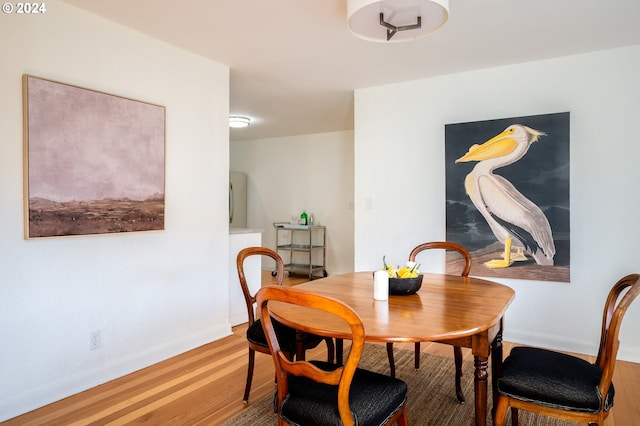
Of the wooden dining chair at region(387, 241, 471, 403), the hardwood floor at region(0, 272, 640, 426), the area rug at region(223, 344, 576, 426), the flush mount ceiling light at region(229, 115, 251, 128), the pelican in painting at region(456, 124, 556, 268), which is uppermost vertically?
the flush mount ceiling light at region(229, 115, 251, 128)

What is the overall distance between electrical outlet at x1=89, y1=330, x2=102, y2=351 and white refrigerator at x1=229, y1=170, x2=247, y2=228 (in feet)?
13.9

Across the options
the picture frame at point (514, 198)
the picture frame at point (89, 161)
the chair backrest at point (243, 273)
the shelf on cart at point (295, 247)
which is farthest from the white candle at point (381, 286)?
the shelf on cart at point (295, 247)

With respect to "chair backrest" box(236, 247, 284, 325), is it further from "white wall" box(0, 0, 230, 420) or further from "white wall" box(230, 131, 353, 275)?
"white wall" box(230, 131, 353, 275)

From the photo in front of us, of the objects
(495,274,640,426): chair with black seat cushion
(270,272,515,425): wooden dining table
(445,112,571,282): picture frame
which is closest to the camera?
(270,272,515,425): wooden dining table

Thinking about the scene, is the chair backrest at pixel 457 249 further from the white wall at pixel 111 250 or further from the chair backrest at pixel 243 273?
the white wall at pixel 111 250

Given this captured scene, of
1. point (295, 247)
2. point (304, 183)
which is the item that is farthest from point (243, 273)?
point (304, 183)

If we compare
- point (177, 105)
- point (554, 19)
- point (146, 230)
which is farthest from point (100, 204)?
point (554, 19)

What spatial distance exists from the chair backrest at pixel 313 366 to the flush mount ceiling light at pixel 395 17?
1.36 m

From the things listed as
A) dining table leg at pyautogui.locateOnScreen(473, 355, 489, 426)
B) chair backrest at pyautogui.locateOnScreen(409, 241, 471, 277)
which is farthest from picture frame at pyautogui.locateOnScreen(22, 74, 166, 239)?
dining table leg at pyautogui.locateOnScreen(473, 355, 489, 426)

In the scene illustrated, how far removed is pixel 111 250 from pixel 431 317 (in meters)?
2.13

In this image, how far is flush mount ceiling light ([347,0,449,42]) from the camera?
6.09 feet

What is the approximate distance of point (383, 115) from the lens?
398 centimetres

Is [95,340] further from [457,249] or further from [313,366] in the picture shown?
[457,249]

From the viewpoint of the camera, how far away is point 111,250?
8.70 ft
